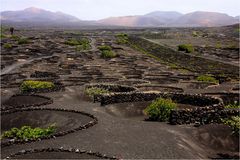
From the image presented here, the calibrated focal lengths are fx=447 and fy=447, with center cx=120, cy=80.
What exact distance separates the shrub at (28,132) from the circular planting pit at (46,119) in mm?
931

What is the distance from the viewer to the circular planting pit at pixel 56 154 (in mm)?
24828

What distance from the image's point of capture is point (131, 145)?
27.8 m

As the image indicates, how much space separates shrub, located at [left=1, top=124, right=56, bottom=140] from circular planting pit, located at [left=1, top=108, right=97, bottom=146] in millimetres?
931

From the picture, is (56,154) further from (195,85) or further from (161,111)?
(195,85)

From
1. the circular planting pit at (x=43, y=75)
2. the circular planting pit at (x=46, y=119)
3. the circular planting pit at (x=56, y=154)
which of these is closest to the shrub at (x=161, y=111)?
the circular planting pit at (x=46, y=119)

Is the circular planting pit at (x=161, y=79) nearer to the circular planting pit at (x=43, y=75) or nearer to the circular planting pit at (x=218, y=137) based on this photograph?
the circular planting pit at (x=43, y=75)

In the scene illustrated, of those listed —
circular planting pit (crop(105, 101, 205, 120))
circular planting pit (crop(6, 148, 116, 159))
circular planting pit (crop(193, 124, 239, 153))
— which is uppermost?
circular planting pit (crop(105, 101, 205, 120))

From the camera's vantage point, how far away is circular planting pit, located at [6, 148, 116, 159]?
24.8 m

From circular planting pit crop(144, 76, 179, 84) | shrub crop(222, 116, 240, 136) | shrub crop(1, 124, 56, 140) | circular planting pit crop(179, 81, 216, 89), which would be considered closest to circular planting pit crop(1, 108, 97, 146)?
shrub crop(1, 124, 56, 140)

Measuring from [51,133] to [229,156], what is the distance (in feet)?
40.8

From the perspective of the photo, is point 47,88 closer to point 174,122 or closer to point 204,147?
point 174,122

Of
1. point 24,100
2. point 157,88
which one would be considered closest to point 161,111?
point 24,100

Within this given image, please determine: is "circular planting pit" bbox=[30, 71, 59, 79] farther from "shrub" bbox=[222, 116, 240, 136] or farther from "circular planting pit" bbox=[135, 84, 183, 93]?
"shrub" bbox=[222, 116, 240, 136]

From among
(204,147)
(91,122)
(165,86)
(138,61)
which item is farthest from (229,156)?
(138,61)
